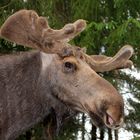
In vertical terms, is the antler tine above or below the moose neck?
above

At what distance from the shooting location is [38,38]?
6.27m

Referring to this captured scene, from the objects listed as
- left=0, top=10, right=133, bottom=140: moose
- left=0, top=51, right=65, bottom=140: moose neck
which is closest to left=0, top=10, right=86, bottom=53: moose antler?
left=0, top=10, right=133, bottom=140: moose

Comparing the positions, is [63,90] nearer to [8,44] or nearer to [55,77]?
[55,77]

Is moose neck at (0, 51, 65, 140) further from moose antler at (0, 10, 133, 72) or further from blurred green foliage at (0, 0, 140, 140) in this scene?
blurred green foliage at (0, 0, 140, 140)

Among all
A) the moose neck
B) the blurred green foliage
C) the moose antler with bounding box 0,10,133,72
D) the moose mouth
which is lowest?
the moose mouth

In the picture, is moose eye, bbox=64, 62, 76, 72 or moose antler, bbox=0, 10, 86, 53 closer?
moose eye, bbox=64, 62, 76, 72

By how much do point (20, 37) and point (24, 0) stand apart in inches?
242

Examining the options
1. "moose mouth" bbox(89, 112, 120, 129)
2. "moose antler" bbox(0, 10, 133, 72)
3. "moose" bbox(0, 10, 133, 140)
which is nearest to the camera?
"moose mouth" bbox(89, 112, 120, 129)

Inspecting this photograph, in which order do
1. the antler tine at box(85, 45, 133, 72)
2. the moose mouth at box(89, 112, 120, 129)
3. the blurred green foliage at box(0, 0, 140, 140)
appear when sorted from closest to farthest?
the moose mouth at box(89, 112, 120, 129) → the antler tine at box(85, 45, 133, 72) → the blurred green foliage at box(0, 0, 140, 140)

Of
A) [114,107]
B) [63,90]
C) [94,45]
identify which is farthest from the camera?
[94,45]

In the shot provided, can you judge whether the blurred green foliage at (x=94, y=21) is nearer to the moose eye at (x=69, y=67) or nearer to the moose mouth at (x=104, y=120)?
the moose eye at (x=69, y=67)

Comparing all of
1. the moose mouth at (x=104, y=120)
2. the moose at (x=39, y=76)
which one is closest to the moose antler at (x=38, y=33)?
the moose at (x=39, y=76)

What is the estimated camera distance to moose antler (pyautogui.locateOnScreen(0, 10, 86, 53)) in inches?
246

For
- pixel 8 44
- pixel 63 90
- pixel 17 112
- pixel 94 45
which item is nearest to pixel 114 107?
pixel 63 90
